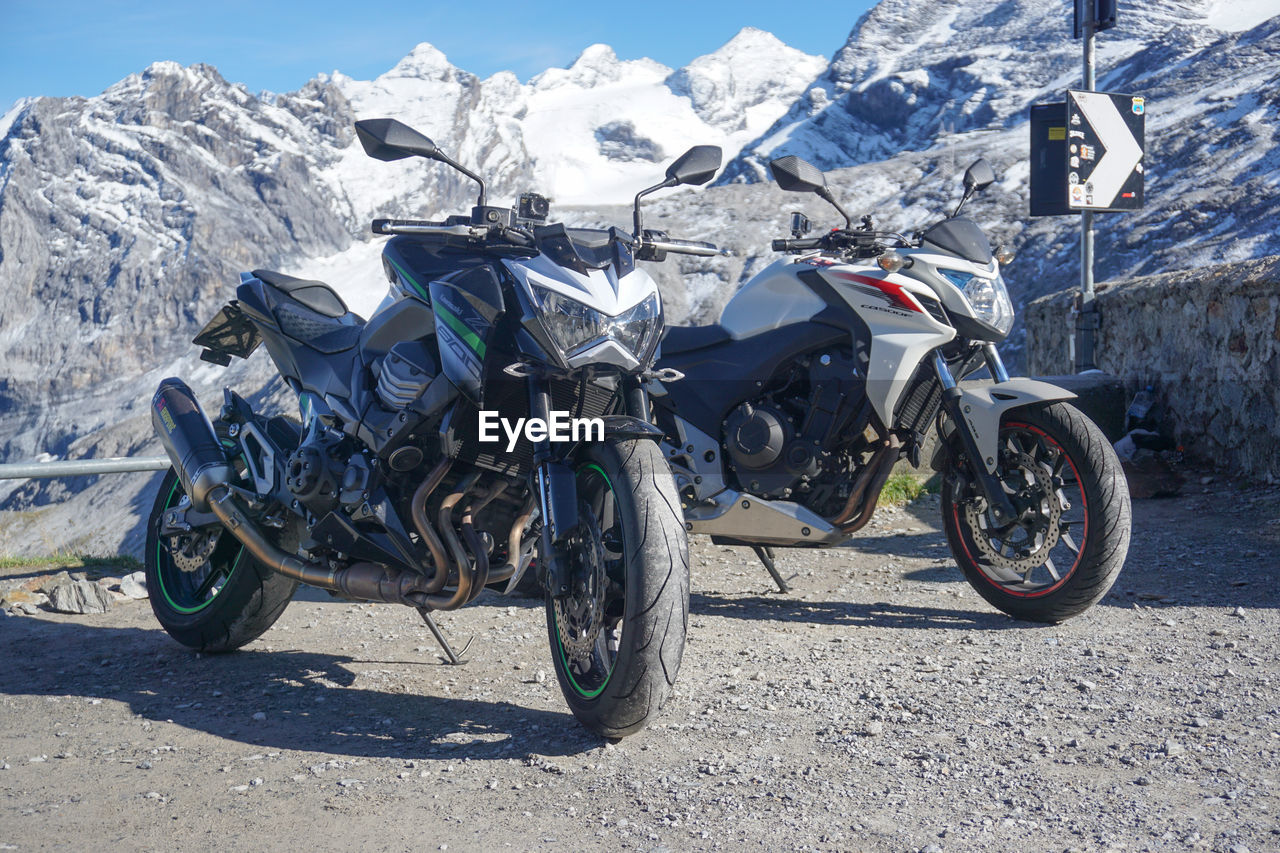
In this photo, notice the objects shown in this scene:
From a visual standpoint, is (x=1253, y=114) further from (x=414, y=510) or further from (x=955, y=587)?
(x=414, y=510)

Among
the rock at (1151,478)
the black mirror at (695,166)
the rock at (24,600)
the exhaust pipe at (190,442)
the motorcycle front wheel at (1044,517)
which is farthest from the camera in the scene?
the rock at (1151,478)

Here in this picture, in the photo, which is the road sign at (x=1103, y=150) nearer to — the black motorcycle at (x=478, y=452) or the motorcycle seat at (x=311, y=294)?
the black motorcycle at (x=478, y=452)

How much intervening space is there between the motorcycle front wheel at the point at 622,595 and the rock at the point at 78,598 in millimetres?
2902

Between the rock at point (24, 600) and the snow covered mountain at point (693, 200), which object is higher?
the snow covered mountain at point (693, 200)

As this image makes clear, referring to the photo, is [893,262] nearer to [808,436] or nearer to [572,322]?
[808,436]

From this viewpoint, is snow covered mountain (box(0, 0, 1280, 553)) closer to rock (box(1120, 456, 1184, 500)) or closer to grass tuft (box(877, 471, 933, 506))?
grass tuft (box(877, 471, 933, 506))

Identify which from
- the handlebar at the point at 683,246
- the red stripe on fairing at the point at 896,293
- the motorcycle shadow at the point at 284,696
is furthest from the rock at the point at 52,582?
the red stripe on fairing at the point at 896,293

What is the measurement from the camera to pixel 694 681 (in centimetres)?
353

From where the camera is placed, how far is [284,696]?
3568mm

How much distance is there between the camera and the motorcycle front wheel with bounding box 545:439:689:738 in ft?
8.84

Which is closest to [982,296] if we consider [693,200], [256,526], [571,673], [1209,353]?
[571,673]

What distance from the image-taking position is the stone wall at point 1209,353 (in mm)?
6504

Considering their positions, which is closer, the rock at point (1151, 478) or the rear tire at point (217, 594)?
the rear tire at point (217, 594)

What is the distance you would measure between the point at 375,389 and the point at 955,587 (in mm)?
2811
